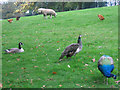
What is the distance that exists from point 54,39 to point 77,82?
29.4ft

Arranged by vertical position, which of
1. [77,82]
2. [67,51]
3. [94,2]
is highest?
[94,2]

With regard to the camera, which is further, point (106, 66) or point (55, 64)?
point (55, 64)

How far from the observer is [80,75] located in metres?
8.94

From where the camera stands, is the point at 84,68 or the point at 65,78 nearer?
the point at 65,78

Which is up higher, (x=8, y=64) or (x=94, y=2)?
(x=94, y=2)

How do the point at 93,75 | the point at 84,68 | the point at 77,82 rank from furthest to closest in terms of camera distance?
the point at 84,68 → the point at 93,75 → the point at 77,82

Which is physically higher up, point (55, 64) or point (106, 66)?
point (106, 66)

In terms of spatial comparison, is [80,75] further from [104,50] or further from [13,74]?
[104,50]

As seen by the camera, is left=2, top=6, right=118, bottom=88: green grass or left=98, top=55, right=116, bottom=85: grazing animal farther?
left=2, top=6, right=118, bottom=88: green grass

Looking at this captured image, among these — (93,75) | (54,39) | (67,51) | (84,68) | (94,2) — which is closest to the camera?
(93,75)

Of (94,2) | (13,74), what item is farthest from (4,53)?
(94,2)

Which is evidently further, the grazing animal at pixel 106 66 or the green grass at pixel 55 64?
the green grass at pixel 55 64

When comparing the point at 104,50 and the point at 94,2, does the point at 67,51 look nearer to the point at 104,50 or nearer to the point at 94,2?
the point at 104,50

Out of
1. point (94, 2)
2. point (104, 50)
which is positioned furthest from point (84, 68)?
point (94, 2)
